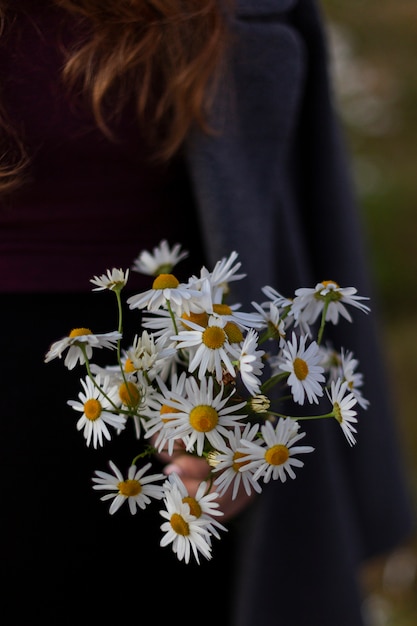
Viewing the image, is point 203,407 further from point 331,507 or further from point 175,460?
point 331,507

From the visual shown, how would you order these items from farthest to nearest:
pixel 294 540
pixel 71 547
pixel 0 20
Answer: pixel 294 540
pixel 71 547
pixel 0 20

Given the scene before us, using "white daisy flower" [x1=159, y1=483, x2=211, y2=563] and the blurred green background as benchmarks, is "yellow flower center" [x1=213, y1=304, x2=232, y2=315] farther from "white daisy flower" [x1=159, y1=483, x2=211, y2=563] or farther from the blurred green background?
the blurred green background

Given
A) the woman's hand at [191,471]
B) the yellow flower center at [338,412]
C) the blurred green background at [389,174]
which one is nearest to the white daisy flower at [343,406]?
the yellow flower center at [338,412]

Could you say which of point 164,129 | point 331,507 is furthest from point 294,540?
point 164,129

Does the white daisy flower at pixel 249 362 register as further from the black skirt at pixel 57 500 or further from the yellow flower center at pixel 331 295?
the black skirt at pixel 57 500

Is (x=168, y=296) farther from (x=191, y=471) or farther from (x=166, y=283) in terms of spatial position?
(x=191, y=471)

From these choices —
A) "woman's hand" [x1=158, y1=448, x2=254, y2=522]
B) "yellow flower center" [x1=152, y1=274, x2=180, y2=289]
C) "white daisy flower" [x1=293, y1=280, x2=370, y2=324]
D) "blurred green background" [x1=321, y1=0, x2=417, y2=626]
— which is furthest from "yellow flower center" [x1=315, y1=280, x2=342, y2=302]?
"blurred green background" [x1=321, y1=0, x2=417, y2=626]

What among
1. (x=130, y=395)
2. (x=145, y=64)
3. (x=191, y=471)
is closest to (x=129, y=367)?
(x=130, y=395)
